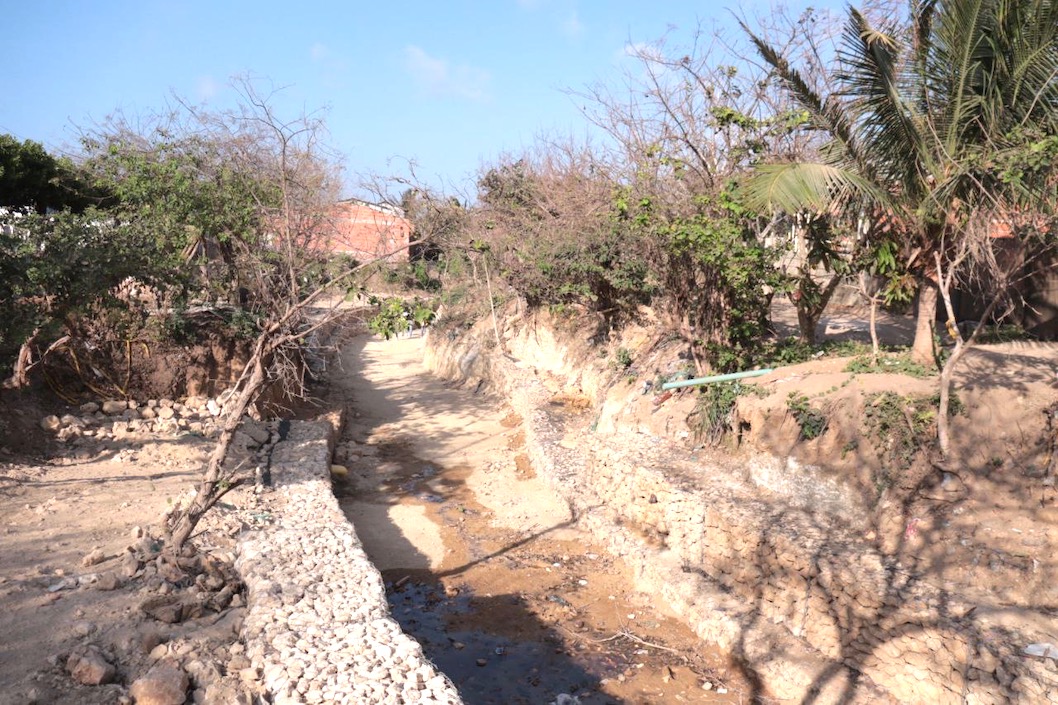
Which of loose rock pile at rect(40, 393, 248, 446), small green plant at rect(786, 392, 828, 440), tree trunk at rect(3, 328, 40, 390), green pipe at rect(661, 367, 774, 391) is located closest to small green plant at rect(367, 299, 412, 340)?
green pipe at rect(661, 367, 774, 391)

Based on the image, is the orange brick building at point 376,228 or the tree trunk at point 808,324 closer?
the orange brick building at point 376,228

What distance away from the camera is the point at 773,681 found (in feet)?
25.3

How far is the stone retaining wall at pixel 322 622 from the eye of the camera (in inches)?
229

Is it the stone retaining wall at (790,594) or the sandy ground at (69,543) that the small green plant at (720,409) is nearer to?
the stone retaining wall at (790,594)

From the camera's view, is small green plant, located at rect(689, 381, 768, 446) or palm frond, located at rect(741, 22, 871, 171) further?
small green plant, located at rect(689, 381, 768, 446)

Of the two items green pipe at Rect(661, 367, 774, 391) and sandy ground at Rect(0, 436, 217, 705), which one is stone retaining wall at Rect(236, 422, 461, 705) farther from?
green pipe at Rect(661, 367, 774, 391)

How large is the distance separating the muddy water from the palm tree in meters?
4.96

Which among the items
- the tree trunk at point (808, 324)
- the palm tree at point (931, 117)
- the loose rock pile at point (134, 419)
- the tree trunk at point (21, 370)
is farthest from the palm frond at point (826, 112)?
the tree trunk at point (21, 370)

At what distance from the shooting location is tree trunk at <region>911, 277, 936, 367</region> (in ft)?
31.4

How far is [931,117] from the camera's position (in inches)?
339

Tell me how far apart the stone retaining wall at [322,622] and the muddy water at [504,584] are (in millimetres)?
1436

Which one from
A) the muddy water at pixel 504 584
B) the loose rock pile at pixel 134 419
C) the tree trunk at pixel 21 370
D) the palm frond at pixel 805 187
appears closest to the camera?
the muddy water at pixel 504 584

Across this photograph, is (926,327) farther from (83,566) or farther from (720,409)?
(83,566)

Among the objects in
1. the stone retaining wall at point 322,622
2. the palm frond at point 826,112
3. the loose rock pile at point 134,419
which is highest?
the palm frond at point 826,112
